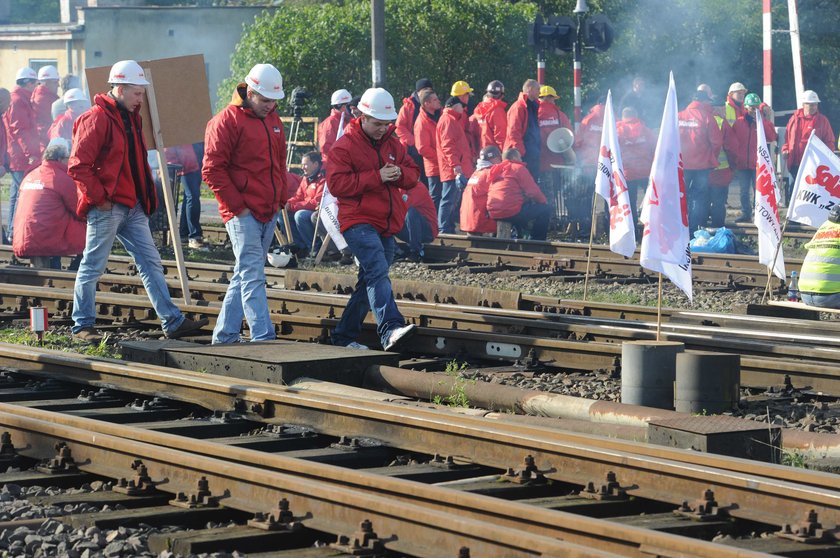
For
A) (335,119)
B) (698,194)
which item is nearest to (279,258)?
(335,119)

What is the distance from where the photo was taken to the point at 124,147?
10383 mm

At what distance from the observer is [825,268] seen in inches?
444

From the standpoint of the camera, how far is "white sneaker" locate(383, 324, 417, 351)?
10.1 meters

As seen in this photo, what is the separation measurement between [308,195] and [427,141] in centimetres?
310

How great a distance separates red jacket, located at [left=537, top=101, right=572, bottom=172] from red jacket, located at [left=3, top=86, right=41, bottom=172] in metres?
7.03

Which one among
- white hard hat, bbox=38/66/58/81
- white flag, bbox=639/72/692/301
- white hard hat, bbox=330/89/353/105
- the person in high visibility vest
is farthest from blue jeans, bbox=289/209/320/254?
white flag, bbox=639/72/692/301

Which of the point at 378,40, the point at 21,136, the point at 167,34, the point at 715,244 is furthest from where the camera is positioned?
the point at 167,34

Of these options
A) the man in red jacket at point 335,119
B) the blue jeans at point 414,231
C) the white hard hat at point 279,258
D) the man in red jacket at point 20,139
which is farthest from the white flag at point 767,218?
the man in red jacket at point 20,139

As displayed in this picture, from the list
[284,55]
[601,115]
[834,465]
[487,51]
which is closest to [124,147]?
[834,465]

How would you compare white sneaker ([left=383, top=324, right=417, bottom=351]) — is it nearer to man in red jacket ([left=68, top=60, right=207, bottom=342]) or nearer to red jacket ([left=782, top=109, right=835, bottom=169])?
man in red jacket ([left=68, top=60, right=207, bottom=342])

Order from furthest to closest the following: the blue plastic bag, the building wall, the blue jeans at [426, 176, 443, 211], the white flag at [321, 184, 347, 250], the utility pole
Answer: the building wall, the utility pole, the blue jeans at [426, 176, 443, 211], the blue plastic bag, the white flag at [321, 184, 347, 250]

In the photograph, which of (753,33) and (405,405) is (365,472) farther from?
(753,33)

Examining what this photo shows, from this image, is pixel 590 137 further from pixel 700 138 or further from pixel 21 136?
pixel 21 136

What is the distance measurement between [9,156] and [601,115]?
8.45 m
